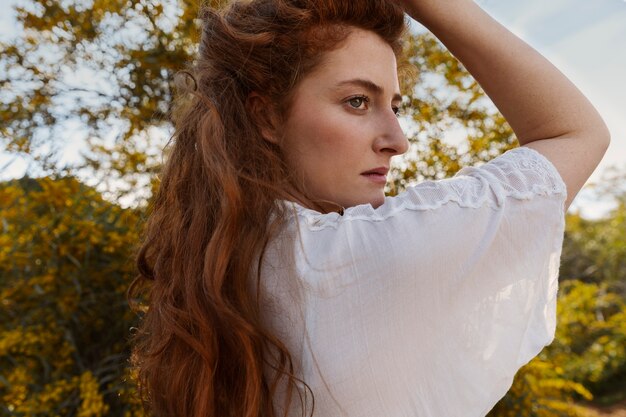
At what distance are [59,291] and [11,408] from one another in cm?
57

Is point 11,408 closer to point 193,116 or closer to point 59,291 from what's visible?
point 59,291

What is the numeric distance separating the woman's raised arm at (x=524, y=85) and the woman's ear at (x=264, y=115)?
0.34 metres

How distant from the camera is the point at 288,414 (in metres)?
0.94

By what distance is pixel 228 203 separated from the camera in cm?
98

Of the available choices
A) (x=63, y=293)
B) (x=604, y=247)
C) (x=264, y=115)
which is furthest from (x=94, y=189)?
(x=604, y=247)

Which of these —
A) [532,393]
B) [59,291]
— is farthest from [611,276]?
[59,291]

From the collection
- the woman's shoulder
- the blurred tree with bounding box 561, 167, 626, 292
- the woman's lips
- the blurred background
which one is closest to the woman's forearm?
the woman's shoulder

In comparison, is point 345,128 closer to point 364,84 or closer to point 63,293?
point 364,84

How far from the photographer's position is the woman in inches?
32.6

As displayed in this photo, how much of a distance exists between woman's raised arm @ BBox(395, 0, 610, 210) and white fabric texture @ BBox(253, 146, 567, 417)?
111 millimetres

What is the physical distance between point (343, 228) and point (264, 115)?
38 cm

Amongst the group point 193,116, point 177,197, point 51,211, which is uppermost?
point 193,116

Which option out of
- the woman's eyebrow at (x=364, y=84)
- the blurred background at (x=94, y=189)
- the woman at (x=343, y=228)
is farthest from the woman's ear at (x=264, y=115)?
the blurred background at (x=94, y=189)

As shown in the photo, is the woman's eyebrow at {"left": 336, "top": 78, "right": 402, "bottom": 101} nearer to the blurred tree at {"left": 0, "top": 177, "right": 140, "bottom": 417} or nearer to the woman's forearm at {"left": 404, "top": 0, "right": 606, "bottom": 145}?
the woman's forearm at {"left": 404, "top": 0, "right": 606, "bottom": 145}
